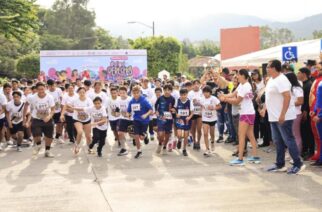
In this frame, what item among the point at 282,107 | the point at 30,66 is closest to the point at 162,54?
the point at 30,66

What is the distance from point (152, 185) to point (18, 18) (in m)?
14.4

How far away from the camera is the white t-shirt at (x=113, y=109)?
1159cm

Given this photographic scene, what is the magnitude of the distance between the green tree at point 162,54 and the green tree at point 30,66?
10.4 metres

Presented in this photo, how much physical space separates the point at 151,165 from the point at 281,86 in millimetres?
3111

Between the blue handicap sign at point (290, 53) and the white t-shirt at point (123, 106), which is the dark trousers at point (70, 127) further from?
the blue handicap sign at point (290, 53)

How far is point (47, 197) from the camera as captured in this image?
6.76 metres

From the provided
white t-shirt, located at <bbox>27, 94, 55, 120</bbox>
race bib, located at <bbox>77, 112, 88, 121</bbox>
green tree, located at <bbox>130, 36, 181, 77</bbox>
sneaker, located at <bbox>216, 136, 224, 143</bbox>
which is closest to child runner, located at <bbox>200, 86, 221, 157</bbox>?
sneaker, located at <bbox>216, 136, 224, 143</bbox>

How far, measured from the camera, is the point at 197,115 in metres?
10.9

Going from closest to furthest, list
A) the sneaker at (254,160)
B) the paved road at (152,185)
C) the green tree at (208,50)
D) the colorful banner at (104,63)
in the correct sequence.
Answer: the paved road at (152,185) < the sneaker at (254,160) < the colorful banner at (104,63) < the green tree at (208,50)

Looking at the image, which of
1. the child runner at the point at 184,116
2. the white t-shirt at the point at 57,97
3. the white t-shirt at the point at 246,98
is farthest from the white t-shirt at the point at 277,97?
the white t-shirt at the point at 57,97

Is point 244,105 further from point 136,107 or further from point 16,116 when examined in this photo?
point 16,116

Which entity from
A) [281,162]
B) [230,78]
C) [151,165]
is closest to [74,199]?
[151,165]

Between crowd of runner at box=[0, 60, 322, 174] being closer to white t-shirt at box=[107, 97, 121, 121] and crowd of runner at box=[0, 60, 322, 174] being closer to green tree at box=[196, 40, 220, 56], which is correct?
white t-shirt at box=[107, 97, 121, 121]

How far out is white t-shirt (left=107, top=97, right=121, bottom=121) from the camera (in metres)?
11.6
